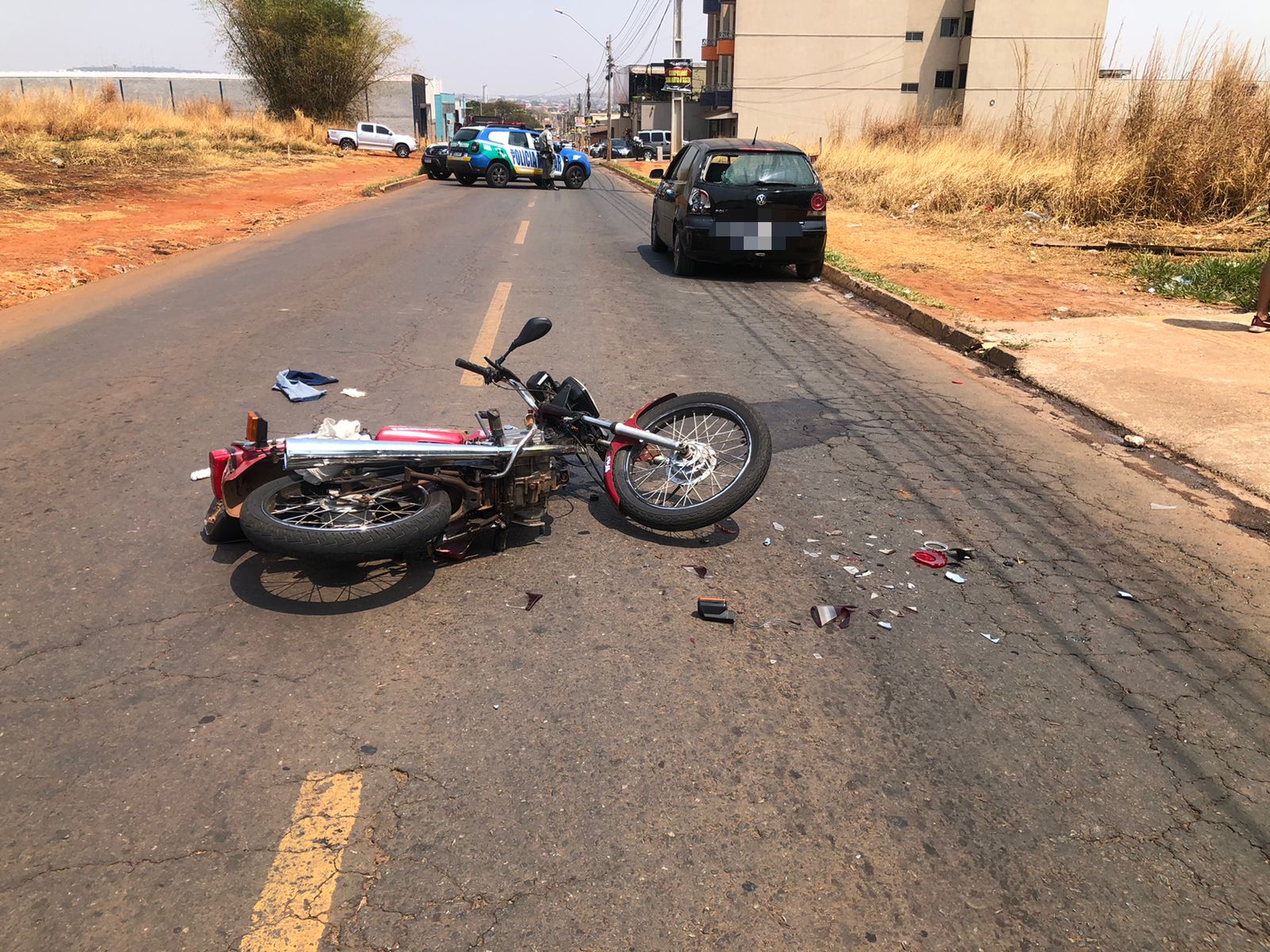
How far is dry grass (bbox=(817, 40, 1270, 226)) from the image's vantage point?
1447 cm

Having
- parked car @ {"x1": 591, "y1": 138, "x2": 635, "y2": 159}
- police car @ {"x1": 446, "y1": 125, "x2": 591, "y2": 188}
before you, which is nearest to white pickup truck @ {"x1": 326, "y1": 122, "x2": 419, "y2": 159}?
police car @ {"x1": 446, "y1": 125, "x2": 591, "y2": 188}

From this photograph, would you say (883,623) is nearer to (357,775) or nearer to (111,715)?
(357,775)

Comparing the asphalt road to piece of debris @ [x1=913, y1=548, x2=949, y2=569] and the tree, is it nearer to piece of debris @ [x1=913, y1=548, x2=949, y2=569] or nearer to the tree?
piece of debris @ [x1=913, y1=548, x2=949, y2=569]

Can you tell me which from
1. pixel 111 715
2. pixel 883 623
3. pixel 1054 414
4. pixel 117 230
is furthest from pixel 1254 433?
pixel 117 230

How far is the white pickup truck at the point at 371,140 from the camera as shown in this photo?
149ft

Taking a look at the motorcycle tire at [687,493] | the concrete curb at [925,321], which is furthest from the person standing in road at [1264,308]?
the motorcycle tire at [687,493]

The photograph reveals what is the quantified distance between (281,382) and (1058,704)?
5.41 metres

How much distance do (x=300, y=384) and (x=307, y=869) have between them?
4.73m

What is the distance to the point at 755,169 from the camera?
11.7 m

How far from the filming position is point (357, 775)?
2.71 m

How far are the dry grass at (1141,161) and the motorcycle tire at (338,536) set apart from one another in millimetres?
15233

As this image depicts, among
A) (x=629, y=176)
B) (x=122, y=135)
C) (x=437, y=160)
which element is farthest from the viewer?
(x=629, y=176)

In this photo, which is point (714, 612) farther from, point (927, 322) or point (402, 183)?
point (402, 183)

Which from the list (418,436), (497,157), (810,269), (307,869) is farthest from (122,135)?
(307,869)
